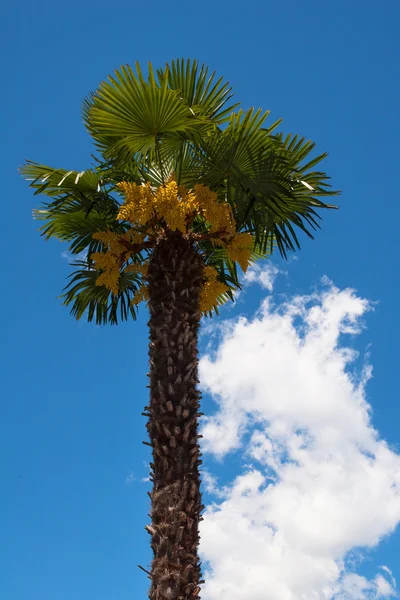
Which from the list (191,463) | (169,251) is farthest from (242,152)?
(191,463)

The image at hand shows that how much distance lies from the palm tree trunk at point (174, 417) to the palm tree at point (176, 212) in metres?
0.01

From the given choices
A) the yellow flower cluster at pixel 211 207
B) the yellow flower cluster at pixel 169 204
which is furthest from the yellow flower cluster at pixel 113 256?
the yellow flower cluster at pixel 211 207

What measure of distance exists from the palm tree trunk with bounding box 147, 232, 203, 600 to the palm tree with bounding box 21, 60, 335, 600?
1 centimetres

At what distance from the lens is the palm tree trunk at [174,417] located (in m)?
8.13

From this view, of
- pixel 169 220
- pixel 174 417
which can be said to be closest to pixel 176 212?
pixel 169 220

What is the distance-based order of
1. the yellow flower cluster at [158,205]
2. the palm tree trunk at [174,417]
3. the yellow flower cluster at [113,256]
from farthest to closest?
the yellow flower cluster at [113,256] < the yellow flower cluster at [158,205] < the palm tree trunk at [174,417]

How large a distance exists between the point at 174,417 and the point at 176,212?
111 inches

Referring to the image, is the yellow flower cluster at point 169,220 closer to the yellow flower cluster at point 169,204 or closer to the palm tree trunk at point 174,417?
the yellow flower cluster at point 169,204

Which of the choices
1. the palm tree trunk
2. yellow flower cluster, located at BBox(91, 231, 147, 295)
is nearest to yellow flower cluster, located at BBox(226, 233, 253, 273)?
the palm tree trunk

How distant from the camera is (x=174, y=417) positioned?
8.73 m

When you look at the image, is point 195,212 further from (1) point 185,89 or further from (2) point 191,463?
(2) point 191,463

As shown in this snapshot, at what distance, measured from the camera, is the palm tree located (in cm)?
846

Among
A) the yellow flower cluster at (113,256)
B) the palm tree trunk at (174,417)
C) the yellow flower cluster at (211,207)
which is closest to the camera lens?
the palm tree trunk at (174,417)

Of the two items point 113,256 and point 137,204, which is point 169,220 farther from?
point 113,256
